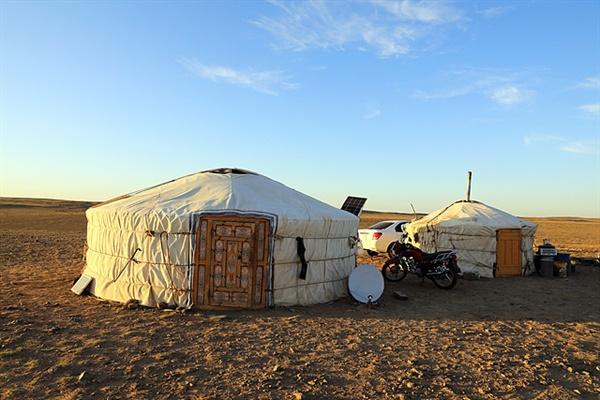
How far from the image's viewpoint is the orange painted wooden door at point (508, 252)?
38.0 ft

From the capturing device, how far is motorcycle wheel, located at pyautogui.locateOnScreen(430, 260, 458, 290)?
9.47 meters

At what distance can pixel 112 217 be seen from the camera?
7805 millimetres

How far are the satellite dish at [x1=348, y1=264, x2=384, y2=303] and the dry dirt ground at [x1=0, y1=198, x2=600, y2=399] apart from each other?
0.70 feet

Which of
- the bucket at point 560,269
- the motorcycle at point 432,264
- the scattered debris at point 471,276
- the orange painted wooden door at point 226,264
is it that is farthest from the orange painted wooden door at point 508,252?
the orange painted wooden door at point 226,264

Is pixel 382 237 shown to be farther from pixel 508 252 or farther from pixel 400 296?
pixel 400 296

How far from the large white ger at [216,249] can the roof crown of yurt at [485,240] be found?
483cm

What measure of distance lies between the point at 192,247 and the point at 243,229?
85 cm

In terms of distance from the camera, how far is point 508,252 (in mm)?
11695

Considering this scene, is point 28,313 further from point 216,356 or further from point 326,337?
point 326,337

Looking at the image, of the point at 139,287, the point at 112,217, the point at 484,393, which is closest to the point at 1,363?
the point at 139,287

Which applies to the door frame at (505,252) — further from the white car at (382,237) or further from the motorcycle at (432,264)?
the white car at (382,237)

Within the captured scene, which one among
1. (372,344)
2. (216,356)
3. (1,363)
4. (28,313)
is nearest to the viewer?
(1,363)

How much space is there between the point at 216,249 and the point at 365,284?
2776mm

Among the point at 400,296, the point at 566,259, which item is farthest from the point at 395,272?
the point at 566,259
